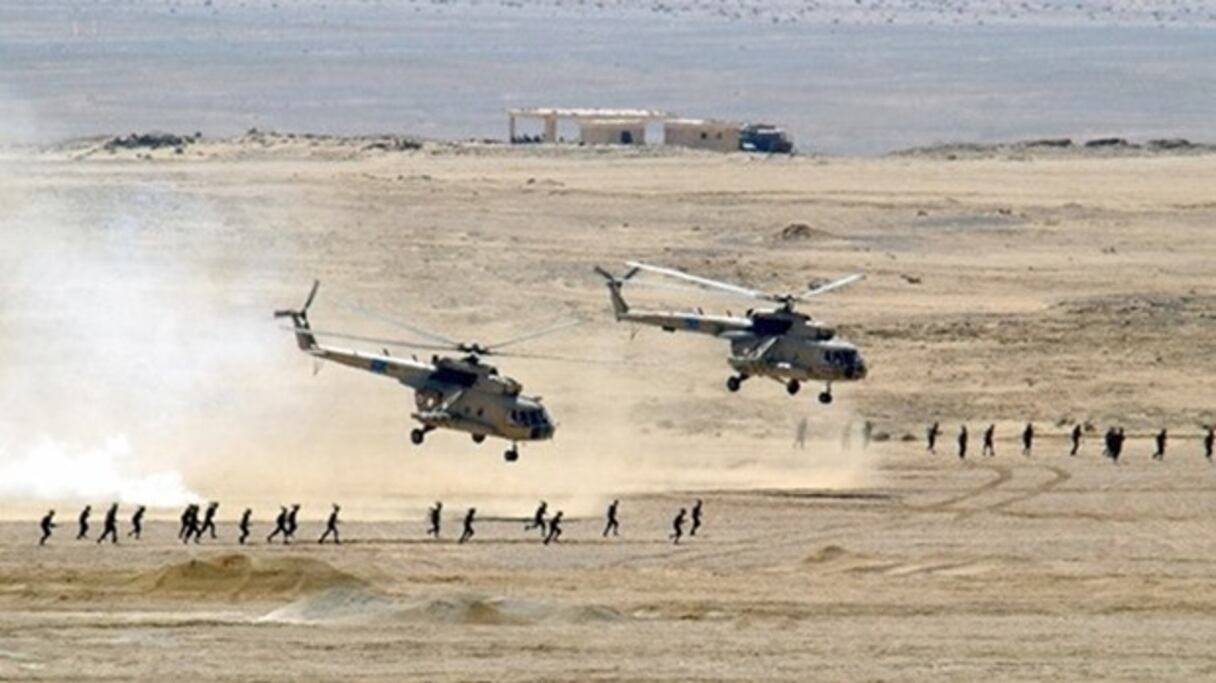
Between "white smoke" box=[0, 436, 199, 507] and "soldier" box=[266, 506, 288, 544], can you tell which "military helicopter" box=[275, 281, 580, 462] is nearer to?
"white smoke" box=[0, 436, 199, 507]

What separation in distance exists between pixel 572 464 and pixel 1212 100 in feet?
331

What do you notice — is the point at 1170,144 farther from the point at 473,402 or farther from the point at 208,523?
the point at 208,523

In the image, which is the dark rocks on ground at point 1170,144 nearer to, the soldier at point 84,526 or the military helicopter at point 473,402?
the military helicopter at point 473,402

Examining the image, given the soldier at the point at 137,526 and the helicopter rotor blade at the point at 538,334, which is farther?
the helicopter rotor blade at the point at 538,334

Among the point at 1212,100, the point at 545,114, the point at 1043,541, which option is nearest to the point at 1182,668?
the point at 1043,541

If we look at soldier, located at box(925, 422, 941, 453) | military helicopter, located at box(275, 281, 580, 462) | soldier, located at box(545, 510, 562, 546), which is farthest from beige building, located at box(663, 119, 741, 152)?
soldier, located at box(545, 510, 562, 546)

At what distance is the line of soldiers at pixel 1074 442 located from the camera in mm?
52344

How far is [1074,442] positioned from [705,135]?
55.0 m

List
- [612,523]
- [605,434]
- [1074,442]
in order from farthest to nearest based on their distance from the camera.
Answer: [605,434] → [1074,442] → [612,523]

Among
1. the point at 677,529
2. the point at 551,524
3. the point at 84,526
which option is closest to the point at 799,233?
the point at 677,529

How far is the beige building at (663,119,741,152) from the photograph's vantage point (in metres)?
107

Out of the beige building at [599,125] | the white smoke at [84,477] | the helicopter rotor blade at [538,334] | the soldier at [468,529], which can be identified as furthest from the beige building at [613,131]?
the soldier at [468,529]

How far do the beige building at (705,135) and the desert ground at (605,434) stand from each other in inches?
497

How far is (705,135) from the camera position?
107812 mm
